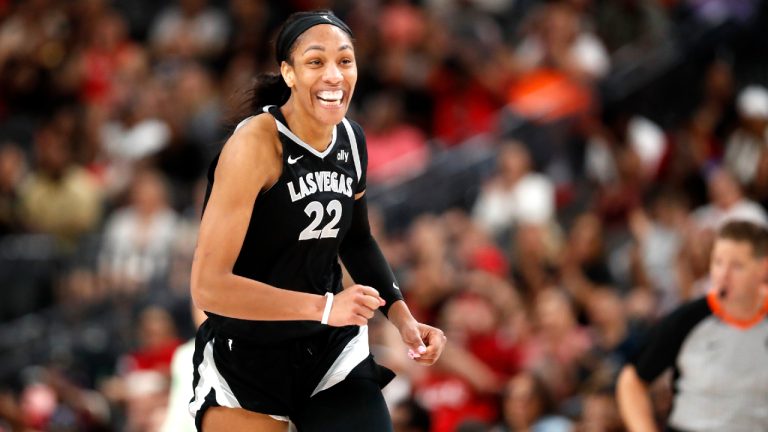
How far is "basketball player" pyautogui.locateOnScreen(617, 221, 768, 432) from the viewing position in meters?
5.57

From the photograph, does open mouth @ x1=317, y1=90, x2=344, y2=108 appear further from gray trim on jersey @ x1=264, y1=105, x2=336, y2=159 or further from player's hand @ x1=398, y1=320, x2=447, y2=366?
player's hand @ x1=398, y1=320, x2=447, y2=366

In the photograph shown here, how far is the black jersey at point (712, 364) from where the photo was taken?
5.57 m

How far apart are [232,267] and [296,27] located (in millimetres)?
878

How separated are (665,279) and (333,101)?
242 inches

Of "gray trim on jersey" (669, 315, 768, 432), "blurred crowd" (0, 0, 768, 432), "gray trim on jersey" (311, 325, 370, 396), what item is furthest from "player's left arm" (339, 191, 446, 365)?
"blurred crowd" (0, 0, 768, 432)

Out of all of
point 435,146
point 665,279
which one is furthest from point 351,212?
point 435,146

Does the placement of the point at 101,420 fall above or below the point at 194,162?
below

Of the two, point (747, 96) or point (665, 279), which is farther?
point (747, 96)

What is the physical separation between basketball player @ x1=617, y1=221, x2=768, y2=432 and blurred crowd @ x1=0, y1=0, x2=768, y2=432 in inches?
66.7

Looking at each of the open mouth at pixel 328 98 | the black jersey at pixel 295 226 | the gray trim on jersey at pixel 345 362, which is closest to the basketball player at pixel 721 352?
the gray trim on jersey at pixel 345 362

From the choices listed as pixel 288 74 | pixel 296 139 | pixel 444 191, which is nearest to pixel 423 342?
pixel 296 139

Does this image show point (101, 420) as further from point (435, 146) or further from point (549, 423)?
point (435, 146)

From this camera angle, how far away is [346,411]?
4477 mm

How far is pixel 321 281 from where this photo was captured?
4.63 meters
